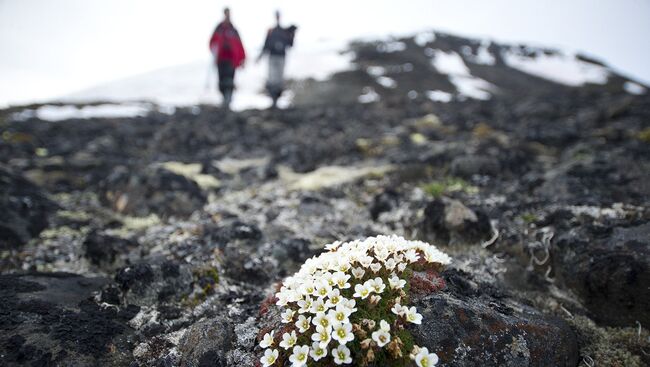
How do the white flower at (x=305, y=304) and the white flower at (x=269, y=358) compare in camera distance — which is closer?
the white flower at (x=269, y=358)

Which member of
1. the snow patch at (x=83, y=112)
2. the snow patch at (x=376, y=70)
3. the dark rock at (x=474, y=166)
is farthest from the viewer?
the snow patch at (x=376, y=70)

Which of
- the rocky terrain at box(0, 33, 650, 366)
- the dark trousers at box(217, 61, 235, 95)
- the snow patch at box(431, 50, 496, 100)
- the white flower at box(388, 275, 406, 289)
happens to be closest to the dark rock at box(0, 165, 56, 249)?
the rocky terrain at box(0, 33, 650, 366)

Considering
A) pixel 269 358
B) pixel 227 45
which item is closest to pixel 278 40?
pixel 227 45

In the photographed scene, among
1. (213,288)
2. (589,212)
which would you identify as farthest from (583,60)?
(213,288)

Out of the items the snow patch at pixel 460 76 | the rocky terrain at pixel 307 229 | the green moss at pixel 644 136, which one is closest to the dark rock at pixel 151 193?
the rocky terrain at pixel 307 229

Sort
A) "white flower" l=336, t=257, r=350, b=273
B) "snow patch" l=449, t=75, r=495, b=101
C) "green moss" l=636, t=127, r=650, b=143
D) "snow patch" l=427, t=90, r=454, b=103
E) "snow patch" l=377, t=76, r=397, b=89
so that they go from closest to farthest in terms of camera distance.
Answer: "white flower" l=336, t=257, r=350, b=273
"green moss" l=636, t=127, r=650, b=143
"snow patch" l=427, t=90, r=454, b=103
"snow patch" l=377, t=76, r=397, b=89
"snow patch" l=449, t=75, r=495, b=101

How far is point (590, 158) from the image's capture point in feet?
32.5

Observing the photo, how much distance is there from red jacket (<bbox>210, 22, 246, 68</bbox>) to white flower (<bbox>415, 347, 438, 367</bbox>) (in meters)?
17.3

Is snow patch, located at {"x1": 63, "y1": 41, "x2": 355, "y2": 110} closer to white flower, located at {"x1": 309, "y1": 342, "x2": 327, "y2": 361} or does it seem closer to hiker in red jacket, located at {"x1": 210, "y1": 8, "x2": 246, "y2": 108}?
hiker in red jacket, located at {"x1": 210, "y1": 8, "x2": 246, "y2": 108}

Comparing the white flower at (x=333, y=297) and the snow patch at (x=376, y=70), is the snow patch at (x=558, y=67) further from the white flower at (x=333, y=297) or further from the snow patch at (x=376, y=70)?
the white flower at (x=333, y=297)

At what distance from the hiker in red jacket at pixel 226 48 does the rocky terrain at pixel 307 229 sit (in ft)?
9.10

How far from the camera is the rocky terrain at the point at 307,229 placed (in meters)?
4.27

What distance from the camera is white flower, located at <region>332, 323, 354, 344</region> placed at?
3.28m

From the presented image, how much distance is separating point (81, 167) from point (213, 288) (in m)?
9.84
